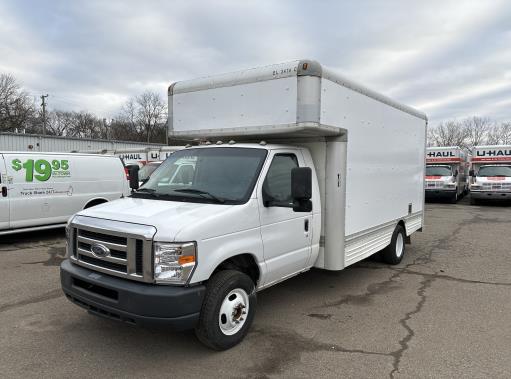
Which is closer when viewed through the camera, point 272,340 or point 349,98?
point 272,340

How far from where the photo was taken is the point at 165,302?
11.4 ft

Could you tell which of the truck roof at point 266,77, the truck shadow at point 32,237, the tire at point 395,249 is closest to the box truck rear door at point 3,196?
the truck shadow at point 32,237

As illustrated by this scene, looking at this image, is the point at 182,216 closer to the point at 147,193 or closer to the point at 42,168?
the point at 147,193

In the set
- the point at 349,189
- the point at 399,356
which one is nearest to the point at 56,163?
the point at 349,189

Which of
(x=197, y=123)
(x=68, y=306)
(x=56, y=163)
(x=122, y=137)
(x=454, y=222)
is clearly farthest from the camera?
(x=122, y=137)

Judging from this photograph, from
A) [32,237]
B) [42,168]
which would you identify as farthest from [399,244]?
[32,237]

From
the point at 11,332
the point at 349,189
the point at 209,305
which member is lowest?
the point at 11,332

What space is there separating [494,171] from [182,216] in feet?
66.9

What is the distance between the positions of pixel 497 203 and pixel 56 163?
20486 mm

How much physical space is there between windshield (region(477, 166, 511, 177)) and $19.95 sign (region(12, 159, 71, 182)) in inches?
742

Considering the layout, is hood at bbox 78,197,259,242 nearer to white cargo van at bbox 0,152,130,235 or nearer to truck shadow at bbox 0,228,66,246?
white cargo van at bbox 0,152,130,235

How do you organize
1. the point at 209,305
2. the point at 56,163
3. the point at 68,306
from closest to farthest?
the point at 209,305, the point at 68,306, the point at 56,163

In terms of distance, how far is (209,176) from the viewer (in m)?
4.66

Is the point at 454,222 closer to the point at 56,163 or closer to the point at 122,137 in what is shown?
the point at 56,163
